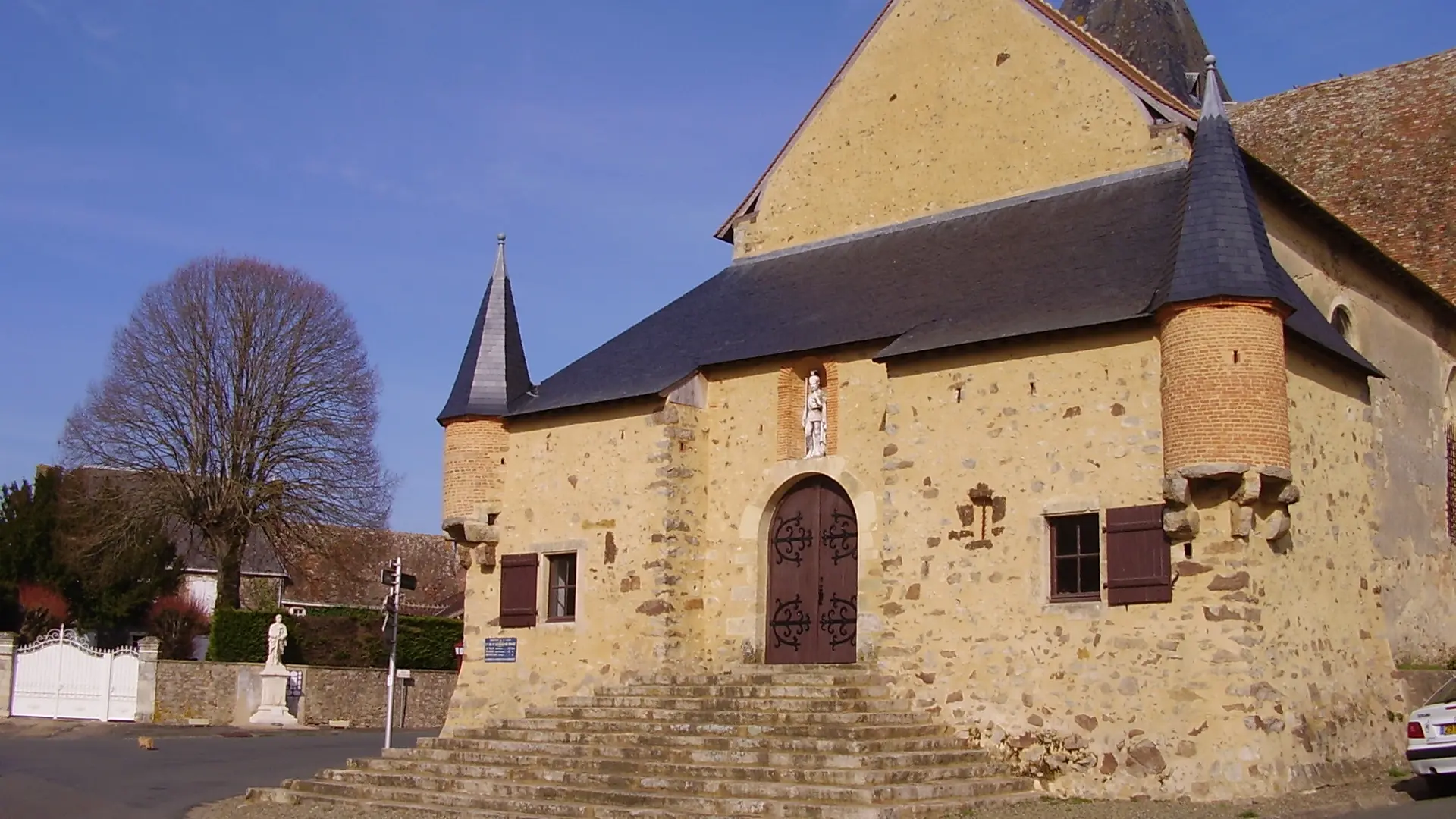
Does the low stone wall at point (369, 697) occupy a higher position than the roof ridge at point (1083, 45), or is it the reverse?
the roof ridge at point (1083, 45)

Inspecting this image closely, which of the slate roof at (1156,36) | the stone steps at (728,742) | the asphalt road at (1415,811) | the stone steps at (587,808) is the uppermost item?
the slate roof at (1156,36)

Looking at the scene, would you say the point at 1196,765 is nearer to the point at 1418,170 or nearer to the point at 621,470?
the point at 621,470

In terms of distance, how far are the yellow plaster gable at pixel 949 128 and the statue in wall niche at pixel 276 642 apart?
54.8ft

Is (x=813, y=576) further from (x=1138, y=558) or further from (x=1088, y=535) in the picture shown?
(x=1138, y=558)

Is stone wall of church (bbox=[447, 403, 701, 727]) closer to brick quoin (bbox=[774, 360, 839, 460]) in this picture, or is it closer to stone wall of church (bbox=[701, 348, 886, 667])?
stone wall of church (bbox=[701, 348, 886, 667])

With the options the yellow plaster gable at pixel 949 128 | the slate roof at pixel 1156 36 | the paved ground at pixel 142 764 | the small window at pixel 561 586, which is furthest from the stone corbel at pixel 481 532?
the slate roof at pixel 1156 36

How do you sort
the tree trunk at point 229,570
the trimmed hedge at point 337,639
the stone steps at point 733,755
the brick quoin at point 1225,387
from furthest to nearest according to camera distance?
the tree trunk at point 229,570 → the trimmed hedge at point 337,639 → the stone steps at point 733,755 → the brick quoin at point 1225,387

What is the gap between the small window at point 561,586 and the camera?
18.2 metres

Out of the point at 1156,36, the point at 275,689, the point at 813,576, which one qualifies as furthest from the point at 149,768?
the point at 1156,36

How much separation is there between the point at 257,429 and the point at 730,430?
2237 cm

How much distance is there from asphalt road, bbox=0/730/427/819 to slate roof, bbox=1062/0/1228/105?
52.5 ft

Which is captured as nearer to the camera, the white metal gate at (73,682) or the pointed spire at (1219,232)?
the pointed spire at (1219,232)

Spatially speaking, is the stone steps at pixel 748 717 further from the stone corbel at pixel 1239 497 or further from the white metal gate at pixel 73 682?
the white metal gate at pixel 73 682

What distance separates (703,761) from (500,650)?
5.25 m
